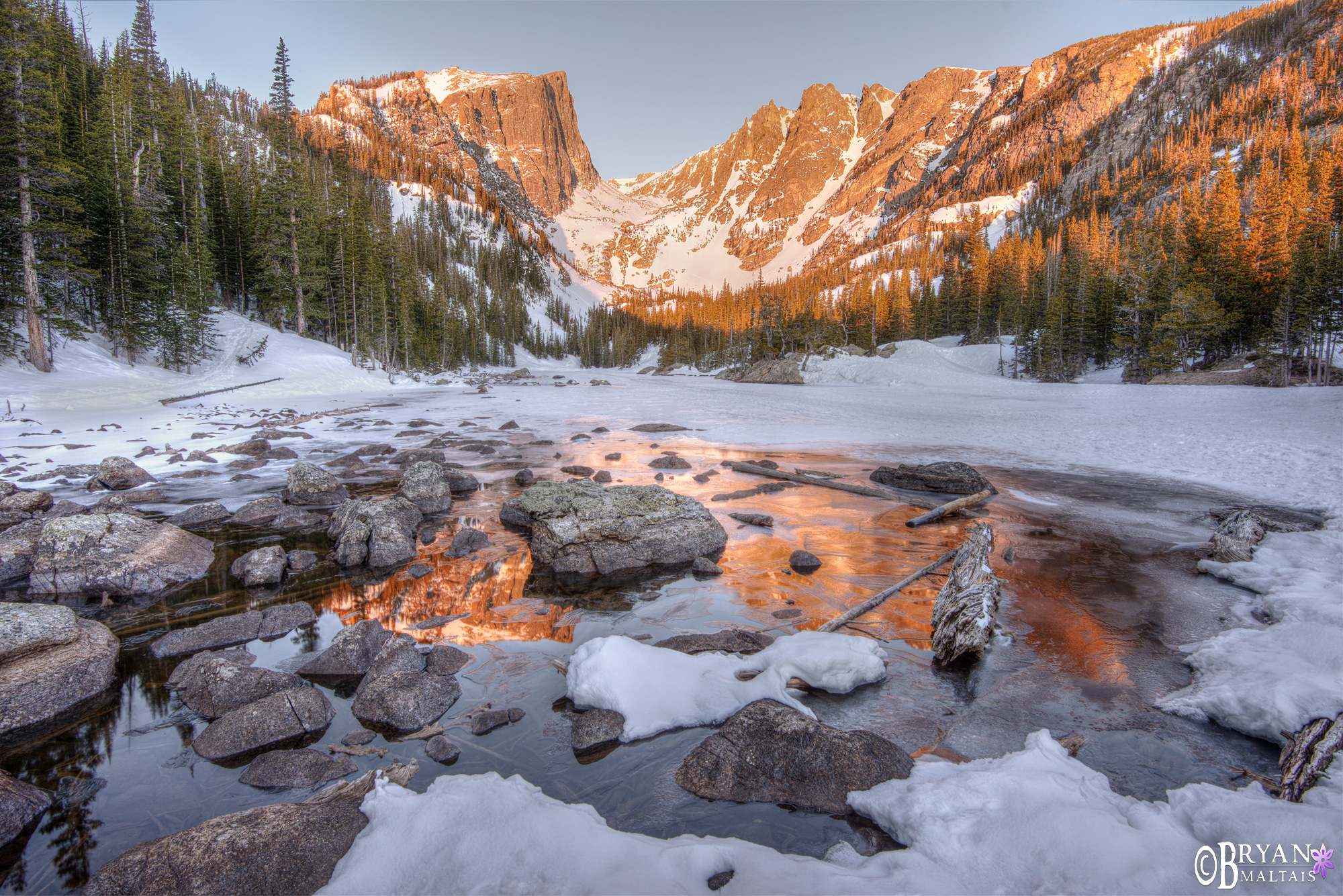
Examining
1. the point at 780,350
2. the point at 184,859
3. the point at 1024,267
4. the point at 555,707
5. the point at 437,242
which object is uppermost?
the point at 437,242

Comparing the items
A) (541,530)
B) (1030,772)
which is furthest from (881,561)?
(541,530)

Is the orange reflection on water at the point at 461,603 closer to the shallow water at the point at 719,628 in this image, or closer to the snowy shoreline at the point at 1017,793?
the shallow water at the point at 719,628

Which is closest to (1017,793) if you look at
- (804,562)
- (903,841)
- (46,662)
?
(903,841)

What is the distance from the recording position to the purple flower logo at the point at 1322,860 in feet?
8.02

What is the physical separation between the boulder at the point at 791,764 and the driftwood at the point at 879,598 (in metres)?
1.77

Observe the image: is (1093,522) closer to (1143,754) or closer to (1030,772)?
(1143,754)

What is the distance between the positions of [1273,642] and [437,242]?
393ft

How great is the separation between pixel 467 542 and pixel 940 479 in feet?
33.1

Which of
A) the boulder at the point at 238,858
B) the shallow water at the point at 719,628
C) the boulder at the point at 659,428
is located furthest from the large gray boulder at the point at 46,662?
the boulder at the point at 659,428

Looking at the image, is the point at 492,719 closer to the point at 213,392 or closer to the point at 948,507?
the point at 948,507

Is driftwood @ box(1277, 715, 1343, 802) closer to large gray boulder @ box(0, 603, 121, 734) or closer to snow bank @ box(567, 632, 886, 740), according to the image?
snow bank @ box(567, 632, 886, 740)

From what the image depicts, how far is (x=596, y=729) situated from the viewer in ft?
13.5

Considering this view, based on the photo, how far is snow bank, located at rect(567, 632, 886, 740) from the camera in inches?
170

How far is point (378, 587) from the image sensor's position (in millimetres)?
6977
